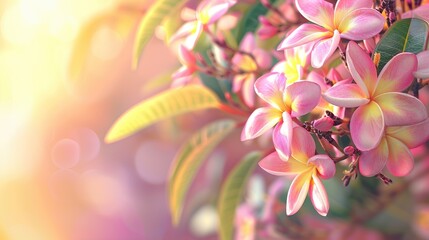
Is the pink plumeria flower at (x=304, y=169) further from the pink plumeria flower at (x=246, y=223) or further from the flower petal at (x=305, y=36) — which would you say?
the pink plumeria flower at (x=246, y=223)

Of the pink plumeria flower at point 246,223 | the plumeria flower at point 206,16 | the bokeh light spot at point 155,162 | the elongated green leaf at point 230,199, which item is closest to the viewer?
the plumeria flower at point 206,16

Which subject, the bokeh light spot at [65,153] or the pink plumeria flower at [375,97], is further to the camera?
the bokeh light spot at [65,153]

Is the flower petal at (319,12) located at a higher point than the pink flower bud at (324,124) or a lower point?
higher

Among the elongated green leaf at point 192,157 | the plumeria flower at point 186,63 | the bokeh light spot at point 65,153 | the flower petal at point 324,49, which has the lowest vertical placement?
the bokeh light spot at point 65,153

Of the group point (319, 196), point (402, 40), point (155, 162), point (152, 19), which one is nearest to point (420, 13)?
point (402, 40)

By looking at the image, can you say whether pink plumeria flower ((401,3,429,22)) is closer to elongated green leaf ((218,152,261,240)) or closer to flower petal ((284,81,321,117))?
flower petal ((284,81,321,117))

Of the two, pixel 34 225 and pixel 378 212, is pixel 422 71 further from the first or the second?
pixel 34 225

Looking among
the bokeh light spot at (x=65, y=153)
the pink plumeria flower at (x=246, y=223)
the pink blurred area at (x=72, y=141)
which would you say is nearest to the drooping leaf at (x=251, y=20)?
the pink plumeria flower at (x=246, y=223)

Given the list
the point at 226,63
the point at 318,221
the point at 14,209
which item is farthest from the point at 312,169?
the point at 14,209
